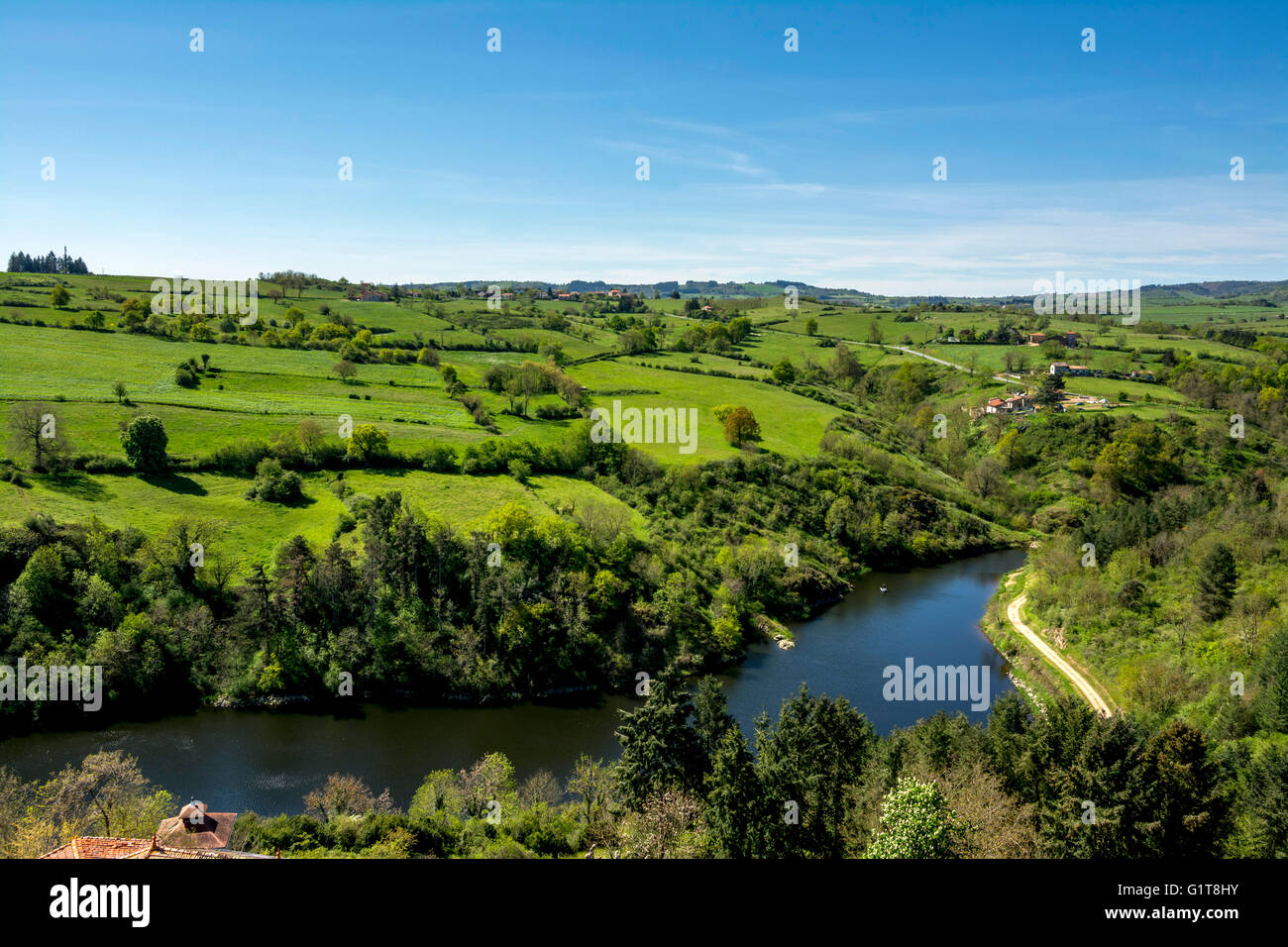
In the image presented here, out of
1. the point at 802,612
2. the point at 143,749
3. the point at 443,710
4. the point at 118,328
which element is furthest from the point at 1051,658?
the point at 118,328

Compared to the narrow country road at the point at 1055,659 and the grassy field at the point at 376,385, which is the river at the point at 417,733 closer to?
the narrow country road at the point at 1055,659

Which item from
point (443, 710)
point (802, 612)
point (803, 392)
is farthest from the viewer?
point (803, 392)

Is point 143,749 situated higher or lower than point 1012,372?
lower

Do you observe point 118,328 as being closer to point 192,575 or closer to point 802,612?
point 192,575

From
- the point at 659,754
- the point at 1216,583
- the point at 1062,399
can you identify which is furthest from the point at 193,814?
the point at 1062,399

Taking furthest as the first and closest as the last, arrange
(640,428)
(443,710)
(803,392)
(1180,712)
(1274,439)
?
(803,392)
(1274,439)
(640,428)
(443,710)
(1180,712)

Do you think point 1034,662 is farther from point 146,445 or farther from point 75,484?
point 75,484

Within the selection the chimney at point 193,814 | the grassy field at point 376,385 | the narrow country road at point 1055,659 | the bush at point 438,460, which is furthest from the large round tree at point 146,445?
the narrow country road at point 1055,659
